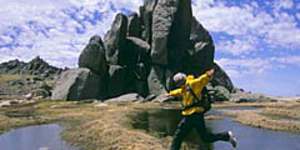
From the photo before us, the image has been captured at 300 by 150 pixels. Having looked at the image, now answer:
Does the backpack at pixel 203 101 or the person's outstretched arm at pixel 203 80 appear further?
the backpack at pixel 203 101

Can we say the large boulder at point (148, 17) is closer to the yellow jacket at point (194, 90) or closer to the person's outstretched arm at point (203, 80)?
the yellow jacket at point (194, 90)

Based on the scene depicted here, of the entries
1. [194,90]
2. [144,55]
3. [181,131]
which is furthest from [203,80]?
[144,55]

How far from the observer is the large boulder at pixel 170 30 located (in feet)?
340

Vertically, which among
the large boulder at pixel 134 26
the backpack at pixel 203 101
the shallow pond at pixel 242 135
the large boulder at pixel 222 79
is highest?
the large boulder at pixel 134 26

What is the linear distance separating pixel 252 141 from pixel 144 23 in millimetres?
82284

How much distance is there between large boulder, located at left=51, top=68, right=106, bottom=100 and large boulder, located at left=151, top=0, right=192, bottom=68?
1507cm

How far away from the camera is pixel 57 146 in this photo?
3344 cm

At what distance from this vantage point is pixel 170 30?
104250 mm

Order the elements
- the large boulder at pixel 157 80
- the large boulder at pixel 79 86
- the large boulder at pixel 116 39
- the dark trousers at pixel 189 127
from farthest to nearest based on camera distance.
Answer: the large boulder at pixel 116 39 < the large boulder at pixel 157 80 < the large boulder at pixel 79 86 < the dark trousers at pixel 189 127

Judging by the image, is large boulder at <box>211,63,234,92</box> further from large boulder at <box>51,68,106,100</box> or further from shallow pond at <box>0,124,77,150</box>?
shallow pond at <box>0,124,77,150</box>

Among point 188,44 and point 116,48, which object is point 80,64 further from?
point 188,44

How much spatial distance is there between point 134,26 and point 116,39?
9.25m

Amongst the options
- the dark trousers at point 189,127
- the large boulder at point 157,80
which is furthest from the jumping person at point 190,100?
the large boulder at point 157,80

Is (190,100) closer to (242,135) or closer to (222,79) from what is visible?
(242,135)
